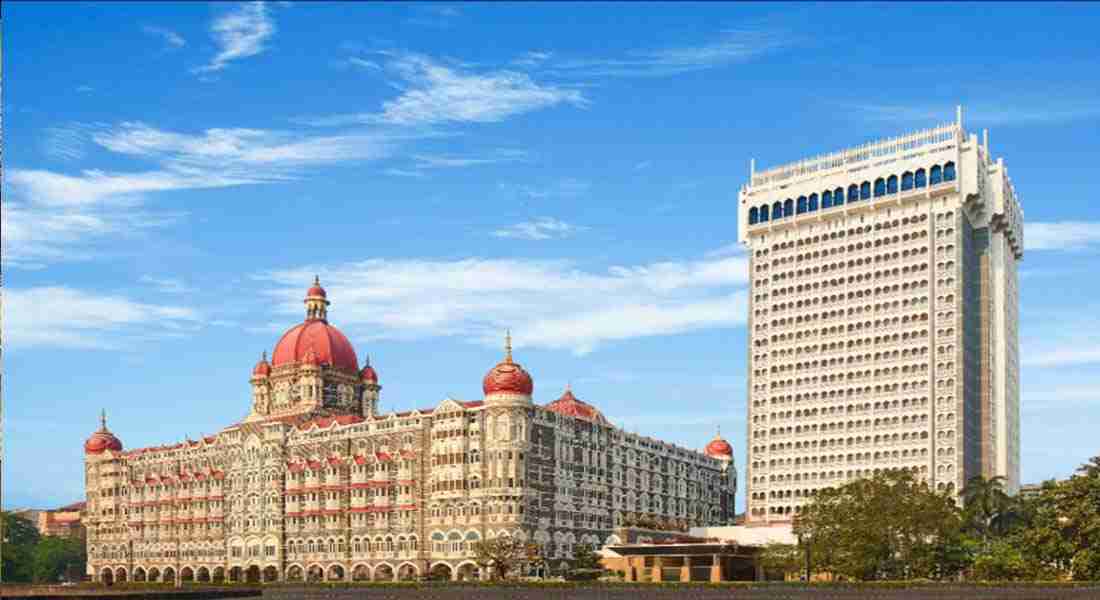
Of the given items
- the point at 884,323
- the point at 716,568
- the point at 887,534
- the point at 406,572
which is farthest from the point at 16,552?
the point at 887,534

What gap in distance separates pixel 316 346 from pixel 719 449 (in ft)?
185

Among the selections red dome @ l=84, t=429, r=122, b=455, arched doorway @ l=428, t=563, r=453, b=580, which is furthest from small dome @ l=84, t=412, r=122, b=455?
arched doorway @ l=428, t=563, r=453, b=580

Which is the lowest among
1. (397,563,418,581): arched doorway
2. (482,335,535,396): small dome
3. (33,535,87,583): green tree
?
(33,535,87,583): green tree

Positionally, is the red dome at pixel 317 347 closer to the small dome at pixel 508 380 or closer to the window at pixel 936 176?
the small dome at pixel 508 380

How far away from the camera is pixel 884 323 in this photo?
507 ft

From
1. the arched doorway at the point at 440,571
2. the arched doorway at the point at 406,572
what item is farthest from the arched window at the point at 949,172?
the arched doorway at the point at 406,572

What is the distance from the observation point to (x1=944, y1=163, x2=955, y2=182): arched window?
152m

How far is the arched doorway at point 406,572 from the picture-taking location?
14025 centimetres

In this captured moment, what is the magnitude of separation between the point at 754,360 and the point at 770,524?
21559 millimetres

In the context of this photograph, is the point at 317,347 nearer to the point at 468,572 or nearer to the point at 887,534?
the point at 468,572

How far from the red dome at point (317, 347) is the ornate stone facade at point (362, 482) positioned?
21 cm

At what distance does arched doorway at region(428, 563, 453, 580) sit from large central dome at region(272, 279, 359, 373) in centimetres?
3888

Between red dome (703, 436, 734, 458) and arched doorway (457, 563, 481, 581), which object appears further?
red dome (703, 436, 734, 458)

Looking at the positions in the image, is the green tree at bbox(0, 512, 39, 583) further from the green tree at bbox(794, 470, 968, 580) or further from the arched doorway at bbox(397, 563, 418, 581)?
the green tree at bbox(794, 470, 968, 580)
